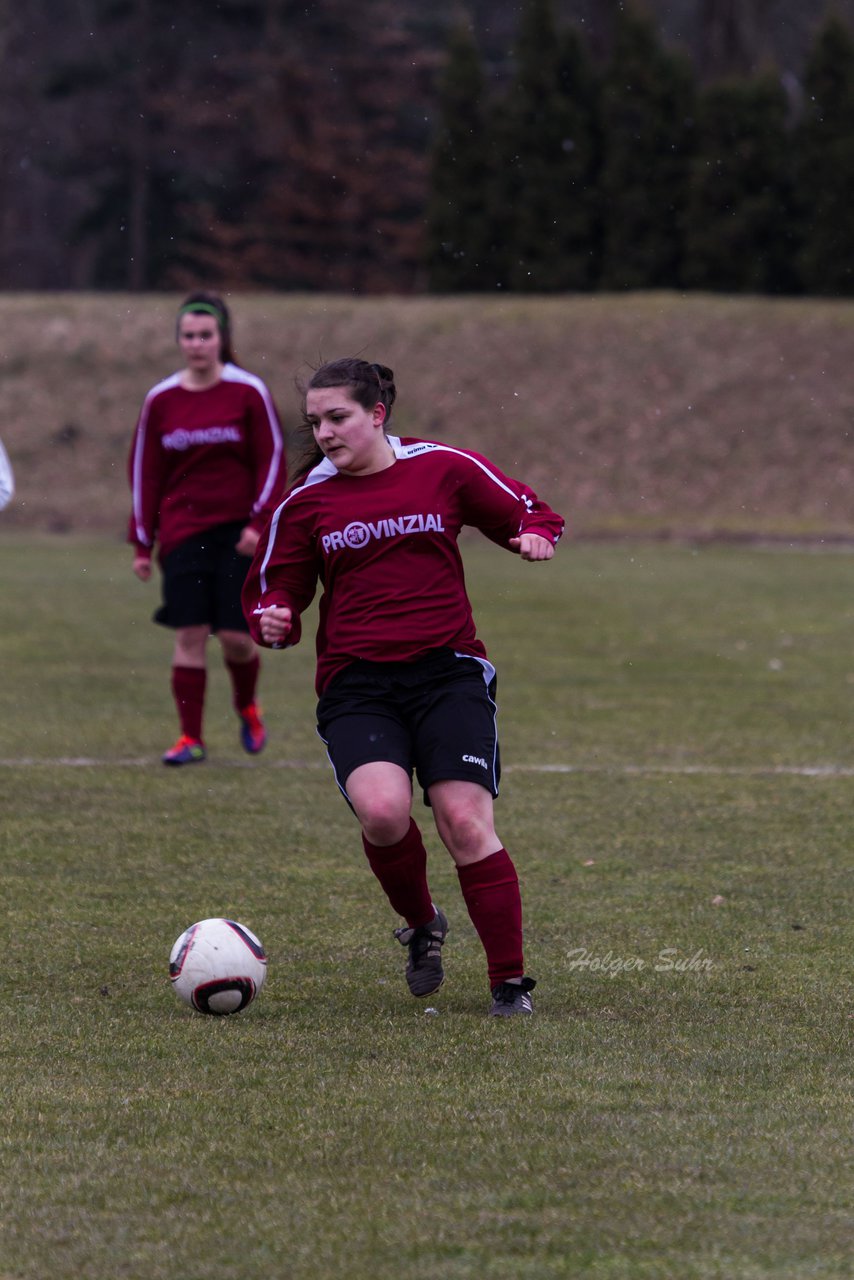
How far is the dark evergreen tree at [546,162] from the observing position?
32625 mm

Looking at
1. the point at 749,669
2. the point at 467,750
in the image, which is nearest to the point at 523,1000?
the point at 467,750

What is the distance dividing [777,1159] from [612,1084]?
1.89ft

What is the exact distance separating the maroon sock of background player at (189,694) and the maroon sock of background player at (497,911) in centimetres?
419

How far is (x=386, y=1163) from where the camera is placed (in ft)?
11.5

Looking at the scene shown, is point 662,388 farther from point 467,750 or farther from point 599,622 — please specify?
point 467,750

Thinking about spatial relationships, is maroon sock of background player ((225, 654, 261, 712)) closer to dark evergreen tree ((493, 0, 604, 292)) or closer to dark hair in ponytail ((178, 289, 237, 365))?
dark hair in ponytail ((178, 289, 237, 365))

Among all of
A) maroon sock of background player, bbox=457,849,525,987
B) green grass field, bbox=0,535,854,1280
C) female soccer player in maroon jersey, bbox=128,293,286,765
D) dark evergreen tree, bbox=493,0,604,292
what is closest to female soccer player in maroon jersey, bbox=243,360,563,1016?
maroon sock of background player, bbox=457,849,525,987

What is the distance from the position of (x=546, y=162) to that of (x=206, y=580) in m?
26.0

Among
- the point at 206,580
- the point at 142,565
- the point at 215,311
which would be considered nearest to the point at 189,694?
the point at 206,580

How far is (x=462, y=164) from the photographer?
33.8 metres

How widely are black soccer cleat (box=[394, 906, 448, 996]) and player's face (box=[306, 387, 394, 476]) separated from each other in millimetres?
1233

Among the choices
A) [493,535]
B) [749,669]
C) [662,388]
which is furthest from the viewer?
[662,388]

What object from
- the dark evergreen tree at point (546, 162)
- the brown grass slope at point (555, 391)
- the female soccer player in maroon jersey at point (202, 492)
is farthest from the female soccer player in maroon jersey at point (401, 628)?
the dark evergreen tree at point (546, 162)

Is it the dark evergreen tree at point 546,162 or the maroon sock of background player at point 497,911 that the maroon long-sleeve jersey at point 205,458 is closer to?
the maroon sock of background player at point 497,911
